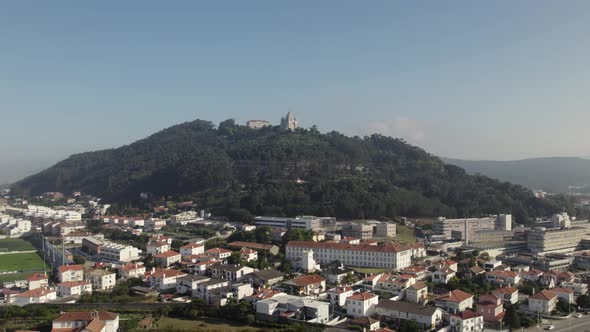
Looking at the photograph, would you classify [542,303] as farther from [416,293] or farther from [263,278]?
[263,278]

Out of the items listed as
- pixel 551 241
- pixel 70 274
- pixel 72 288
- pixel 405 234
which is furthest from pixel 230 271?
pixel 551 241

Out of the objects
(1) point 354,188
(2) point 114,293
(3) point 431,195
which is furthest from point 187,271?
(3) point 431,195

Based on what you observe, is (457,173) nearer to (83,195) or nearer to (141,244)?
(141,244)

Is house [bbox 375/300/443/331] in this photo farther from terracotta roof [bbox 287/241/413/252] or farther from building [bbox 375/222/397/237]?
building [bbox 375/222/397/237]

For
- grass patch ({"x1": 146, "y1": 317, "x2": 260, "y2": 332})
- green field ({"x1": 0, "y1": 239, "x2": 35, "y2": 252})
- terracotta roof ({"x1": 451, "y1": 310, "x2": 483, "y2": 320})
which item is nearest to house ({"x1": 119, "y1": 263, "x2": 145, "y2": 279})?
grass patch ({"x1": 146, "y1": 317, "x2": 260, "y2": 332})

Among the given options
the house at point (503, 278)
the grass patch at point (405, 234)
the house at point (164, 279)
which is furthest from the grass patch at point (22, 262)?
the house at point (503, 278)

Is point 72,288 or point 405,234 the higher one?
point 405,234
